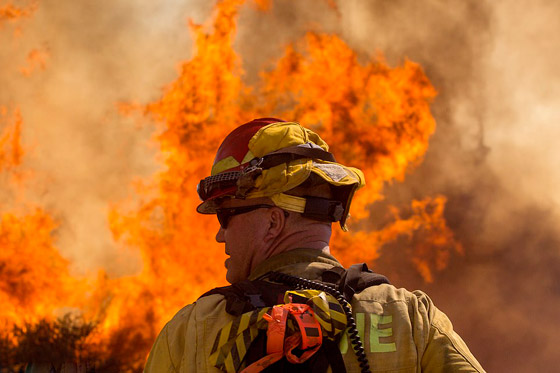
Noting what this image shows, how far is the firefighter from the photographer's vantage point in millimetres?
3164

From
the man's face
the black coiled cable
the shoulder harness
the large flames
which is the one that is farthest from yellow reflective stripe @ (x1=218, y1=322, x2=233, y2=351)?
the large flames

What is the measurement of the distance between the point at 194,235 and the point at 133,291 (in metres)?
2.19

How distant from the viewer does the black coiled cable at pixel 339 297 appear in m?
3.17

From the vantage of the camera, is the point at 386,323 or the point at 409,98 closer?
the point at 386,323

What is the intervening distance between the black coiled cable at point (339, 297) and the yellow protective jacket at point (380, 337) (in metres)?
0.04

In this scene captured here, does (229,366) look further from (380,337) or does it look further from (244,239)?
(244,239)

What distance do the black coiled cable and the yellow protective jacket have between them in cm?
4

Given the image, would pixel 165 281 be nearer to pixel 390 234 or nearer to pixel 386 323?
pixel 390 234

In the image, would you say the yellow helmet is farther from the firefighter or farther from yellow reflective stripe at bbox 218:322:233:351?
yellow reflective stripe at bbox 218:322:233:351

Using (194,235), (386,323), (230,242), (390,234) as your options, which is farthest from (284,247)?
(390,234)

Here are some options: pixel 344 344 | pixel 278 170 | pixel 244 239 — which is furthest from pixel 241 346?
pixel 278 170

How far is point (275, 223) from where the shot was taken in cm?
394

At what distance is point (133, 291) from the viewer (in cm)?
1672

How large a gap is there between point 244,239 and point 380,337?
115 centimetres
